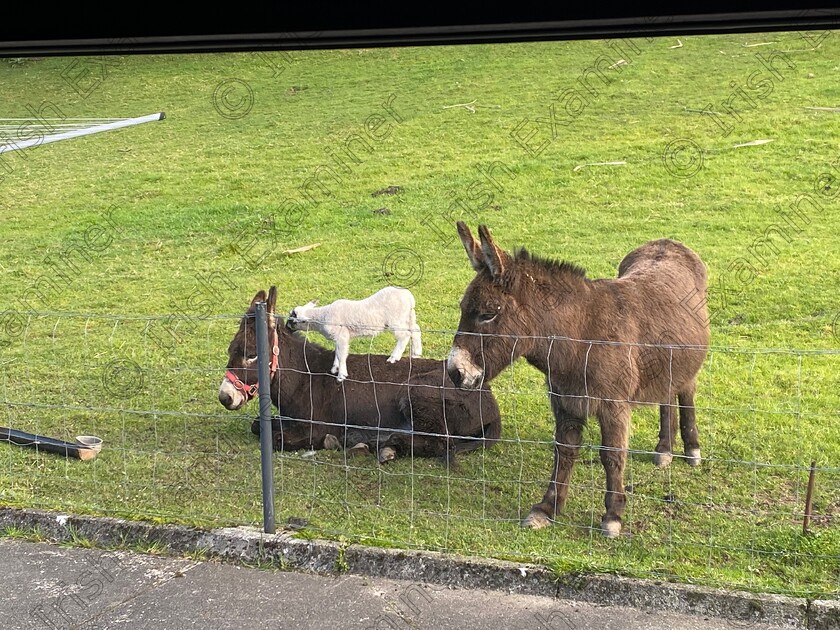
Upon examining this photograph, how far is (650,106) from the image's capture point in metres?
20.7

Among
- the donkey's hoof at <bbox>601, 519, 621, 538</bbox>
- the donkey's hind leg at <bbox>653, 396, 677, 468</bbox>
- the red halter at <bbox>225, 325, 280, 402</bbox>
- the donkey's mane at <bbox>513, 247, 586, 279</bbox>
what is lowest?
the donkey's hoof at <bbox>601, 519, 621, 538</bbox>

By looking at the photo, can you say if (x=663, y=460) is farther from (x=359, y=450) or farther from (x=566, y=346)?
(x=359, y=450)

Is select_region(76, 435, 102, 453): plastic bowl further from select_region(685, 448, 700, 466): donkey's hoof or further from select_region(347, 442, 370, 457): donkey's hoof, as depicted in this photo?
select_region(685, 448, 700, 466): donkey's hoof

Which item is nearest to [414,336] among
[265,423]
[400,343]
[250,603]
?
[400,343]

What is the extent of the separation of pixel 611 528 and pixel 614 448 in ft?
1.71

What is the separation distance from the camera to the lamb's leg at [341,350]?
25.6 feet

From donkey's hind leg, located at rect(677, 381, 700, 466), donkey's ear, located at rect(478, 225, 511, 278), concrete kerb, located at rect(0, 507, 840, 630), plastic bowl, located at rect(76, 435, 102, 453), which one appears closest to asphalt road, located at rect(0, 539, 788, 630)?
concrete kerb, located at rect(0, 507, 840, 630)

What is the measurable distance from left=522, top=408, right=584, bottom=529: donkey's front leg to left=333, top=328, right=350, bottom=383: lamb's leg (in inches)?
83.0

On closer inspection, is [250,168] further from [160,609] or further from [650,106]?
[160,609]

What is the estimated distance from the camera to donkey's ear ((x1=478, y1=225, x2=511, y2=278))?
5895 mm

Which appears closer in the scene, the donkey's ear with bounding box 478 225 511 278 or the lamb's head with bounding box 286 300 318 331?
the donkey's ear with bounding box 478 225 511 278

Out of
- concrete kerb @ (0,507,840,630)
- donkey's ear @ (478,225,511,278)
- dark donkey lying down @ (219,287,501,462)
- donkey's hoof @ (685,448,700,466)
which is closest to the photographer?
concrete kerb @ (0,507,840,630)

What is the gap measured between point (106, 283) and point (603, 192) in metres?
8.37

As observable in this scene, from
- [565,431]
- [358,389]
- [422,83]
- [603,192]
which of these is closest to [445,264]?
[603,192]
